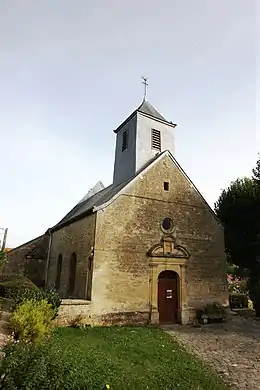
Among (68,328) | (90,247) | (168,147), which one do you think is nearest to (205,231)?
(168,147)

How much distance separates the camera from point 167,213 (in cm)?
1359

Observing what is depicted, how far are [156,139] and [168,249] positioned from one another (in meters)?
6.57

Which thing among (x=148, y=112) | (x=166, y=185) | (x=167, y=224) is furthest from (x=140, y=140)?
(x=167, y=224)

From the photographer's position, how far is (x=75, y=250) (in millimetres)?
13656

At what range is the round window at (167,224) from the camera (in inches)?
526

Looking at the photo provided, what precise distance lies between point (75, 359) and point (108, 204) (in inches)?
271

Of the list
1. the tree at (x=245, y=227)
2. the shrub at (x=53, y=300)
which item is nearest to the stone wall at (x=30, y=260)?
the shrub at (x=53, y=300)

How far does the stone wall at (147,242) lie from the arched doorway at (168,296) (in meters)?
0.62

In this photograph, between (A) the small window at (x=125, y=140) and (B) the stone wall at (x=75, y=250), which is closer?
(B) the stone wall at (x=75, y=250)

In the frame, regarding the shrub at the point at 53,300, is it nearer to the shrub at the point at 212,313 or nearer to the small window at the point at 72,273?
the small window at the point at 72,273

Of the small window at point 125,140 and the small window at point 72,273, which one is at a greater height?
the small window at point 125,140

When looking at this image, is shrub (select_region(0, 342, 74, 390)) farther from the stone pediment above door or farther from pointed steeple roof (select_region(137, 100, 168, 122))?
pointed steeple roof (select_region(137, 100, 168, 122))

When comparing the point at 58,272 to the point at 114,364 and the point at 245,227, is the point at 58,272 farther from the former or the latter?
the point at 245,227

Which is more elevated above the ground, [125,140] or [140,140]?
[125,140]
